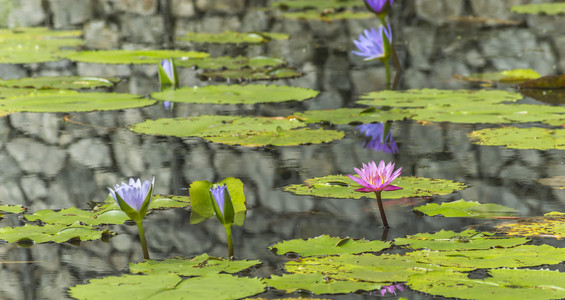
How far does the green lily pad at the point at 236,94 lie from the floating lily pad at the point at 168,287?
2129 mm

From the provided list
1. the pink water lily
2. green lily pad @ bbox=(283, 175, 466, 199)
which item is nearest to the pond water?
green lily pad @ bbox=(283, 175, 466, 199)

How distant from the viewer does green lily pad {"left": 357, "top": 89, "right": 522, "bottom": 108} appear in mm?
3879

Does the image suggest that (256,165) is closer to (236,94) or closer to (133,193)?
(133,193)

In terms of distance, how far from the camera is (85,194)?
2.55 m

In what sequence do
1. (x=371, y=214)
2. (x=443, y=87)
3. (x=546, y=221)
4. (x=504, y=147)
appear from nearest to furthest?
(x=546, y=221) → (x=371, y=214) → (x=504, y=147) → (x=443, y=87)

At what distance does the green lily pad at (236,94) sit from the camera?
3924 millimetres

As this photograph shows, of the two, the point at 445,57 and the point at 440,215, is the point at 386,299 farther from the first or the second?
the point at 445,57

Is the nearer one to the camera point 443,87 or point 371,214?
point 371,214

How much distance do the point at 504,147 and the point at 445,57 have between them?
8.24 ft

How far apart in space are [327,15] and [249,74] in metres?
3.44

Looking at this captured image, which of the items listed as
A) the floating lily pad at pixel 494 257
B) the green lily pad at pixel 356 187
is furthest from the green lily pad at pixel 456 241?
the green lily pad at pixel 356 187

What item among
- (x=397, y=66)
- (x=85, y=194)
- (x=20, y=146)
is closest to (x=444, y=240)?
(x=85, y=194)

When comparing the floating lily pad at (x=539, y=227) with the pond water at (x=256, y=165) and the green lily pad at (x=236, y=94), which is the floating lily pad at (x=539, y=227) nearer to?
the pond water at (x=256, y=165)

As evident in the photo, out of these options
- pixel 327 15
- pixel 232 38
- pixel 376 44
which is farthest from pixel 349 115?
pixel 327 15
